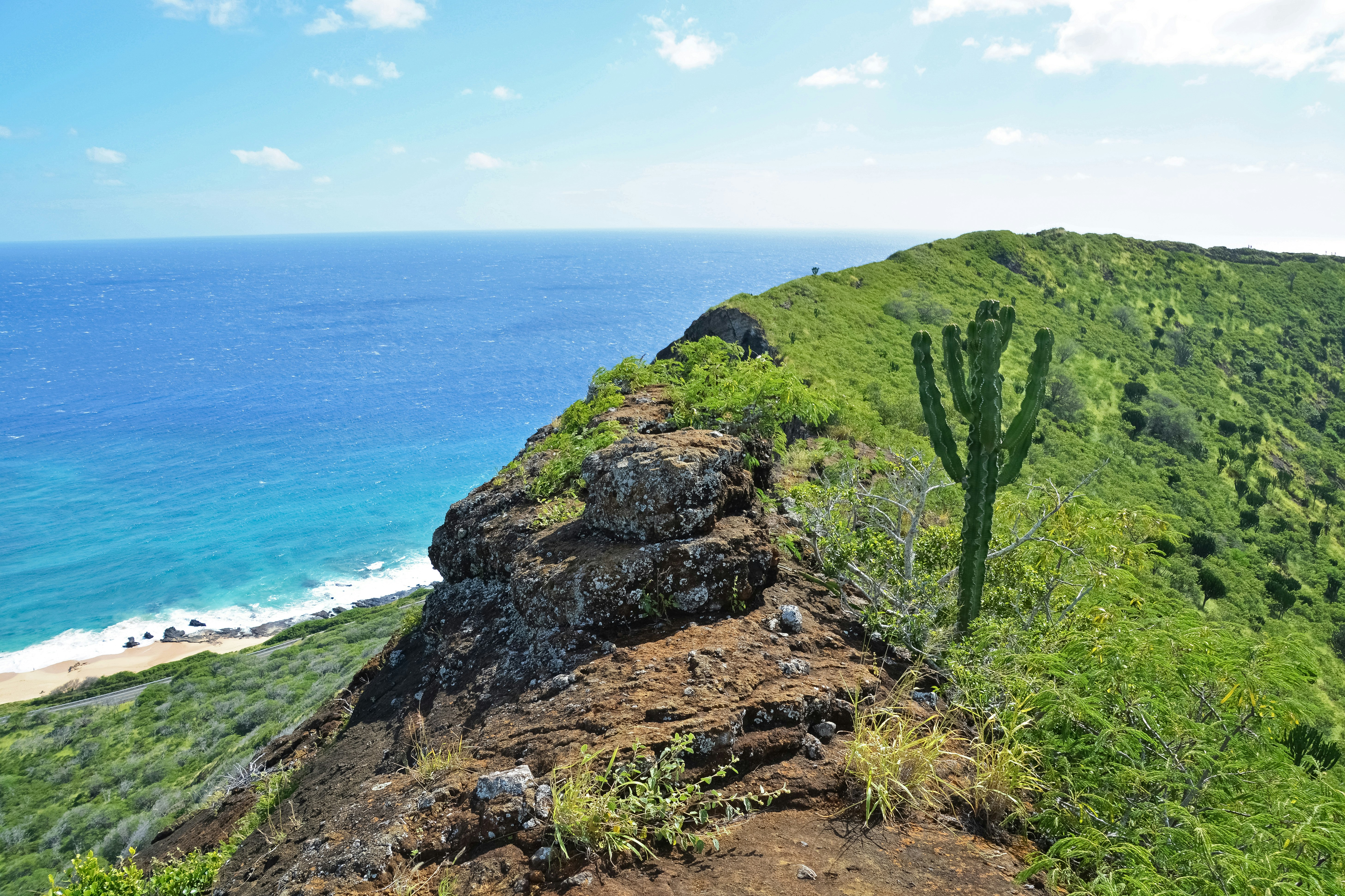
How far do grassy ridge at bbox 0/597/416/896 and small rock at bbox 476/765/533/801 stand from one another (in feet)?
43.7

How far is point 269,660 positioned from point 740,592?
36.0 m

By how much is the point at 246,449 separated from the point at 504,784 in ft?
272

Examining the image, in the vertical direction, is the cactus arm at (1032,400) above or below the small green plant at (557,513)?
above

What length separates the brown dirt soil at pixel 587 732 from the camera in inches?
161

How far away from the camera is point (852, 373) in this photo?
2989cm

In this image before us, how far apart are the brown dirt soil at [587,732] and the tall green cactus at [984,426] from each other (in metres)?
1.37

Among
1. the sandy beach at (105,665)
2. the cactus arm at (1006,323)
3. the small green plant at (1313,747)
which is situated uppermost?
the cactus arm at (1006,323)

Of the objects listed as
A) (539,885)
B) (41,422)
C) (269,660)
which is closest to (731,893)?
(539,885)

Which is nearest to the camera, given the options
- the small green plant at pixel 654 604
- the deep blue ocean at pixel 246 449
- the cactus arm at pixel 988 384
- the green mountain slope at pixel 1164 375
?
the small green plant at pixel 654 604

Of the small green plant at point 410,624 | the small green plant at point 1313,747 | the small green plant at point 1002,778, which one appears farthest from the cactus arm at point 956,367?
the small green plant at point 410,624

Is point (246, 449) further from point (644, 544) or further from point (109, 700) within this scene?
point (644, 544)

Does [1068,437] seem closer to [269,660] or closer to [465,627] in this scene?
[465,627]

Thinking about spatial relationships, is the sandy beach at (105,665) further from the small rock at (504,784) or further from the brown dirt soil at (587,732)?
the small rock at (504,784)

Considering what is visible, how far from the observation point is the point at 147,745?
88.9ft
